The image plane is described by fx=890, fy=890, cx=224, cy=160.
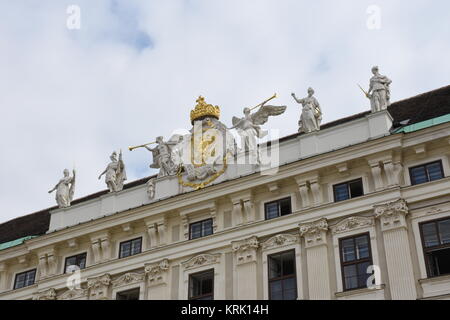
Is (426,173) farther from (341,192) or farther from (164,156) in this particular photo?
(164,156)

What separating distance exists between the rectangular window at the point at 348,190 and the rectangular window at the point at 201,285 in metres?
5.14

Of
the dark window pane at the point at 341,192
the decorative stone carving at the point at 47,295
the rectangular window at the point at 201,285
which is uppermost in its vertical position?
the dark window pane at the point at 341,192

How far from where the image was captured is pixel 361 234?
2908cm

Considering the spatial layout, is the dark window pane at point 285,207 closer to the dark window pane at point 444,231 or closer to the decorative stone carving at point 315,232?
the decorative stone carving at point 315,232

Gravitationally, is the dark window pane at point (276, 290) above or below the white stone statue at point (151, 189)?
below

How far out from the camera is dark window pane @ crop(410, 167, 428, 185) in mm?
29219

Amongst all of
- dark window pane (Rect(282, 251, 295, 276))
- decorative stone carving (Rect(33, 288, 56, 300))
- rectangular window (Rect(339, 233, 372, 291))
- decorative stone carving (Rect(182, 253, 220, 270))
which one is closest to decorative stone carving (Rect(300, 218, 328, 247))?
rectangular window (Rect(339, 233, 372, 291))

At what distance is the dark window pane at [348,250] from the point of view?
28872mm

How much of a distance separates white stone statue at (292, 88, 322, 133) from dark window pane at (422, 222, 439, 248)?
5981 millimetres

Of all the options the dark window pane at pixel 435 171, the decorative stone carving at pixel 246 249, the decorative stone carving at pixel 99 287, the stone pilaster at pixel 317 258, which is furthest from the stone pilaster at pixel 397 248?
the decorative stone carving at pixel 99 287

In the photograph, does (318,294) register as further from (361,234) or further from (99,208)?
(99,208)

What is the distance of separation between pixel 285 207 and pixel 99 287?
770cm

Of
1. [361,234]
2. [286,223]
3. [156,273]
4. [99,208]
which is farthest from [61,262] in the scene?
[361,234]
